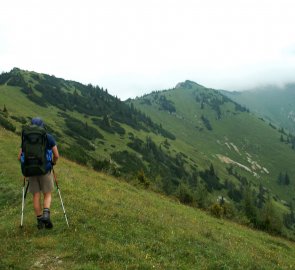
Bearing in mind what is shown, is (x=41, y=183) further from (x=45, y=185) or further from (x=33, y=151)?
(x=33, y=151)

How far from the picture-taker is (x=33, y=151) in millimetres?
14367

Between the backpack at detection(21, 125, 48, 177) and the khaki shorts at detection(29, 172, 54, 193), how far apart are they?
0.67 metres

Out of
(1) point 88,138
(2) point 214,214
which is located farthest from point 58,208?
(1) point 88,138

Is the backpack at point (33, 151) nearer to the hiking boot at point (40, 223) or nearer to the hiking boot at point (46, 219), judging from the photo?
the hiking boot at point (46, 219)

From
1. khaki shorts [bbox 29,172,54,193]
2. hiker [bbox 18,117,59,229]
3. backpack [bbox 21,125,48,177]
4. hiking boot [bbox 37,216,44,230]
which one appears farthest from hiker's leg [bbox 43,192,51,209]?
backpack [bbox 21,125,48,177]

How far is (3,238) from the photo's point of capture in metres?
14.8

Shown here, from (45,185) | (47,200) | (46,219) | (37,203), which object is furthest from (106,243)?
(45,185)

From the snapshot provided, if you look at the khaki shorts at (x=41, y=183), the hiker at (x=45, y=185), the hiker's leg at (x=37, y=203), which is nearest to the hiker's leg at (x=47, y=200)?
the hiker at (x=45, y=185)

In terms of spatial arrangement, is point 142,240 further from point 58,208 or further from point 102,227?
point 58,208

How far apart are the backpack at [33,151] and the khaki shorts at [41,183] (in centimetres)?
67

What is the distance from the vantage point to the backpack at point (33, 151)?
47.2 ft

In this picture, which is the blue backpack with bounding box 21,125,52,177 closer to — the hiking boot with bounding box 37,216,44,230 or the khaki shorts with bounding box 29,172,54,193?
the khaki shorts with bounding box 29,172,54,193

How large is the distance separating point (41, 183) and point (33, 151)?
1584 mm

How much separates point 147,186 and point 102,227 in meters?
29.7
